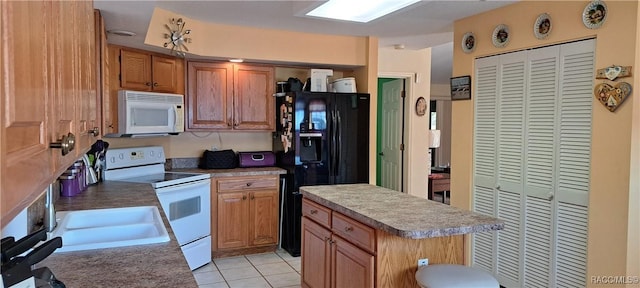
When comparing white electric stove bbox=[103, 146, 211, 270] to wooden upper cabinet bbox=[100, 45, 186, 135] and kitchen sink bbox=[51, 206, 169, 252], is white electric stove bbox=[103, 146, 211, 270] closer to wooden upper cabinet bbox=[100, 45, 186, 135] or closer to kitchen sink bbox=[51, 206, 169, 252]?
wooden upper cabinet bbox=[100, 45, 186, 135]

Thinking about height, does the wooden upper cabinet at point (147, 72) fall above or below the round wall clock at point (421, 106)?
above

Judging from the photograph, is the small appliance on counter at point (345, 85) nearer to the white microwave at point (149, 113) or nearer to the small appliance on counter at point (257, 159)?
the small appliance on counter at point (257, 159)

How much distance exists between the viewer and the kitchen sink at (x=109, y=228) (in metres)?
1.86

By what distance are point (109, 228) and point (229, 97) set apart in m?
2.48

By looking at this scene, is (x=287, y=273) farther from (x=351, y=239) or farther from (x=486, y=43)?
(x=486, y=43)

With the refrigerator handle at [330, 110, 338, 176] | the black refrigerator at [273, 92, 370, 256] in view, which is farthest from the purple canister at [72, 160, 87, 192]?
the refrigerator handle at [330, 110, 338, 176]

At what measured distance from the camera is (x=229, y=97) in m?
4.50

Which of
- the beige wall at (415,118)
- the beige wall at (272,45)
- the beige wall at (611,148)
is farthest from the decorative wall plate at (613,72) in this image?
the beige wall at (415,118)

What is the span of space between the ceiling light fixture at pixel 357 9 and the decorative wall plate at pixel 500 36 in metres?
1.02

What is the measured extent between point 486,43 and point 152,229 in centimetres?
284

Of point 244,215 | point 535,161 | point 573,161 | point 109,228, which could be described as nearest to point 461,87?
point 535,161

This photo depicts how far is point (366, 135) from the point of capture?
15.5 ft

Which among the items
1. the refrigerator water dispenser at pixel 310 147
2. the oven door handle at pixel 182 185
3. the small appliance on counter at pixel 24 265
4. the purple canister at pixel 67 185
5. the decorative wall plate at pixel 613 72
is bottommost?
the oven door handle at pixel 182 185

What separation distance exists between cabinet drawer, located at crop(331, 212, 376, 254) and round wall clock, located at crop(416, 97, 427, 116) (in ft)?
10.9
